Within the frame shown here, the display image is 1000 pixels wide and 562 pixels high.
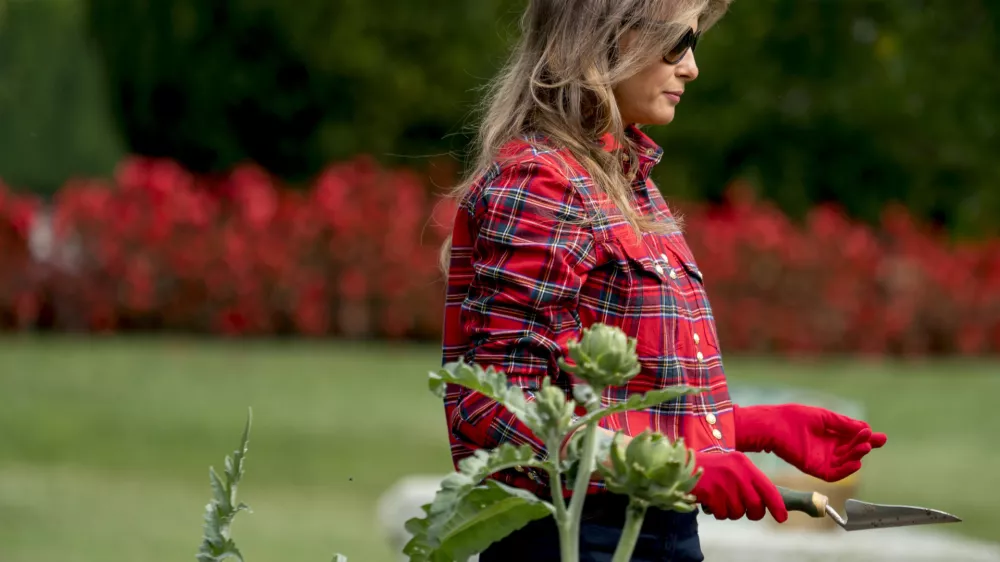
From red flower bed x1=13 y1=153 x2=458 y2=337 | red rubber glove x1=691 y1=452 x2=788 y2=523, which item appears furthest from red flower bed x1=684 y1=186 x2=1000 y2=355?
red rubber glove x1=691 y1=452 x2=788 y2=523

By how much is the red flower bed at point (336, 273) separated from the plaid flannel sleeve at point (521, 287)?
334 inches

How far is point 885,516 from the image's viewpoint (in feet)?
5.61

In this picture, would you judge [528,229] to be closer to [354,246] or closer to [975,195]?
[354,246]

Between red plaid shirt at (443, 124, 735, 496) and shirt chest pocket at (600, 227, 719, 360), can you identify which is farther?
shirt chest pocket at (600, 227, 719, 360)

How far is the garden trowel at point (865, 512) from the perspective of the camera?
5.51 ft

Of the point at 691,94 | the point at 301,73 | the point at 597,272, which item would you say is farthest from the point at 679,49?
the point at 301,73

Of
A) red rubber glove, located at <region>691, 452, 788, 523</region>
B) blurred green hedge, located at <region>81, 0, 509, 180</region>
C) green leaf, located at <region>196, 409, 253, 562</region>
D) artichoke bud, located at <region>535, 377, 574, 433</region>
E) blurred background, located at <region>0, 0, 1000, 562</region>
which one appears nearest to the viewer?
artichoke bud, located at <region>535, 377, 574, 433</region>

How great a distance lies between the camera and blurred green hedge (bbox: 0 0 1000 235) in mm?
12359

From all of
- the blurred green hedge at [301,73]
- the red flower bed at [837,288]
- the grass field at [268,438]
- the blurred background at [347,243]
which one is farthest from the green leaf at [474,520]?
the blurred green hedge at [301,73]

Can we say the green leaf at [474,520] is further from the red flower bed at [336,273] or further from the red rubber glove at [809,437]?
the red flower bed at [336,273]

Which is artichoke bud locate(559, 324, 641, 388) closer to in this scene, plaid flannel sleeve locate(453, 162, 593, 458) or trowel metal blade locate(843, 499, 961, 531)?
plaid flannel sleeve locate(453, 162, 593, 458)

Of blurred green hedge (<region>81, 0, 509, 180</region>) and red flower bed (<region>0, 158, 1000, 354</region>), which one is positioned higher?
blurred green hedge (<region>81, 0, 509, 180</region>)

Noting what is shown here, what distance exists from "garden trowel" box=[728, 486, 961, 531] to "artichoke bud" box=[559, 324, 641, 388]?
1.97ft

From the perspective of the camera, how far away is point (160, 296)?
34.3 ft
